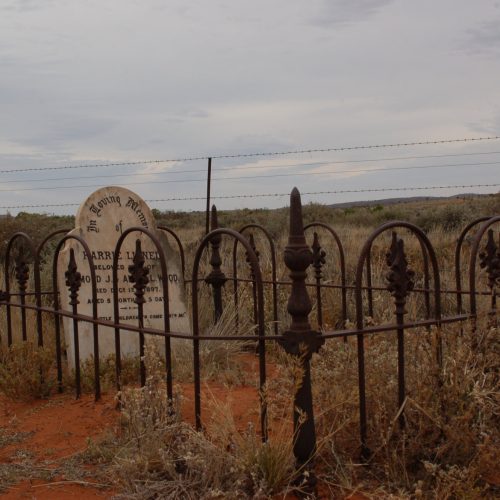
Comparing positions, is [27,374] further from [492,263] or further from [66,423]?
[492,263]

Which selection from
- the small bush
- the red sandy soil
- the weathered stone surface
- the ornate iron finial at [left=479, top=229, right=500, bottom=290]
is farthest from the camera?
the weathered stone surface

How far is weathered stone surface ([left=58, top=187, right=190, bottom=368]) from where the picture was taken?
20.7 feet

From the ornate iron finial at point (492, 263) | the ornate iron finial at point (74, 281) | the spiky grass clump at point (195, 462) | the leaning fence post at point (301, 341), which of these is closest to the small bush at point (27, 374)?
the ornate iron finial at point (74, 281)

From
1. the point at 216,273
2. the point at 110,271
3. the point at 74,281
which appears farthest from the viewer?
the point at 216,273

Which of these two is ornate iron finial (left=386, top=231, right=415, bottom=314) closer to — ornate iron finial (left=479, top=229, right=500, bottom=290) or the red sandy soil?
the red sandy soil

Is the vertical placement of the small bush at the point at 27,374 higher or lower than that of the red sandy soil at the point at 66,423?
higher

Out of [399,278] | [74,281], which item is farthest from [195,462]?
[74,281]

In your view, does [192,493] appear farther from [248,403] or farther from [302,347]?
[248,403]

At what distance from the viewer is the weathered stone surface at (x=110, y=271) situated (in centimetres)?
632

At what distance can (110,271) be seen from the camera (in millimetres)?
6578

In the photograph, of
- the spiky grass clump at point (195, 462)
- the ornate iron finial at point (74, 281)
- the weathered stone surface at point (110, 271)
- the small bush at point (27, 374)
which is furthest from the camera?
the weathered stone surface at point (110, 271)

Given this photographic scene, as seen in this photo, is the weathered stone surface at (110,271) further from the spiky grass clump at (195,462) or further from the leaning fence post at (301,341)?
the leaning fence post at (301,341)

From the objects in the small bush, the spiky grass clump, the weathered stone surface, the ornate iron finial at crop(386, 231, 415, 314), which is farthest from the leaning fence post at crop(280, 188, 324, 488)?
the weathered stone surface

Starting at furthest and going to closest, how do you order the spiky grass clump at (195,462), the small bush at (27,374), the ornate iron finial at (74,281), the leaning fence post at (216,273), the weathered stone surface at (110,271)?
the leaning fence post at (216,273)
the weathered stone surface at (110,271)
the small bush at (27,374)
the ornate iron finial at (74,281)
the spiky grass clump at (195,462)
